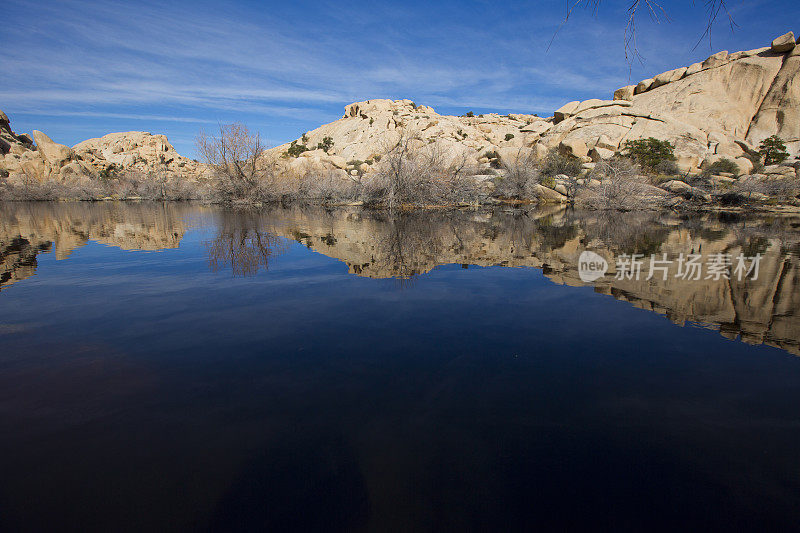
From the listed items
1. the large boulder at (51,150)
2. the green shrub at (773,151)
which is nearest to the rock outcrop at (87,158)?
the large boulder at (51,150)

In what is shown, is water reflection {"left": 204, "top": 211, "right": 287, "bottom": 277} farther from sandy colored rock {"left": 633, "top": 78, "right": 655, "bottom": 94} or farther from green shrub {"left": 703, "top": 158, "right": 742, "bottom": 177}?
sandy colored rock {"left": 633, "top": 78, "right": 655, "bottom": 94}

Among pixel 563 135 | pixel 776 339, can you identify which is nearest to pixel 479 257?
pixel 776 339

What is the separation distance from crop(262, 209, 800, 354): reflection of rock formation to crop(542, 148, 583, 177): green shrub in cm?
2460

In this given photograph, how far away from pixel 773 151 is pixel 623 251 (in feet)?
171

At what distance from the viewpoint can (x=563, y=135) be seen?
1960 inches

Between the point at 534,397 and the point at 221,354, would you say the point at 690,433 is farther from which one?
the point at 221,354

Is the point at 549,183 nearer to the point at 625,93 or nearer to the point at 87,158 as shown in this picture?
the point at 625,93

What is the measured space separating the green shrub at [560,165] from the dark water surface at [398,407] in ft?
113

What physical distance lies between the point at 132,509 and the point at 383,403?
56.9 inches

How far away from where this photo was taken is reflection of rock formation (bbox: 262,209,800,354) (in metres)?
4.65

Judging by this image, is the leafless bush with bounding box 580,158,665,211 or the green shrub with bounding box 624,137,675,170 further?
the green shrub with bounding box 624,137,675,170

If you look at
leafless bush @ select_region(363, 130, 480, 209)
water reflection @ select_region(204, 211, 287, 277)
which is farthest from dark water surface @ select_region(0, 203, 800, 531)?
leafless bush @ select_region(363, 130, 480, 209)

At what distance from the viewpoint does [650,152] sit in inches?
1583

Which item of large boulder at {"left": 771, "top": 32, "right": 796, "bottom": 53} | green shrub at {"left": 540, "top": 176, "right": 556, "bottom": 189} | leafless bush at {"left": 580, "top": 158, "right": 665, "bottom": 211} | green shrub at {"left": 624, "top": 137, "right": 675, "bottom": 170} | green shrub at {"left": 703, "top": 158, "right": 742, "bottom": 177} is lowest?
leafless bush at {"left": 580, "top": 158, "right": 665, "bottom": 211}
